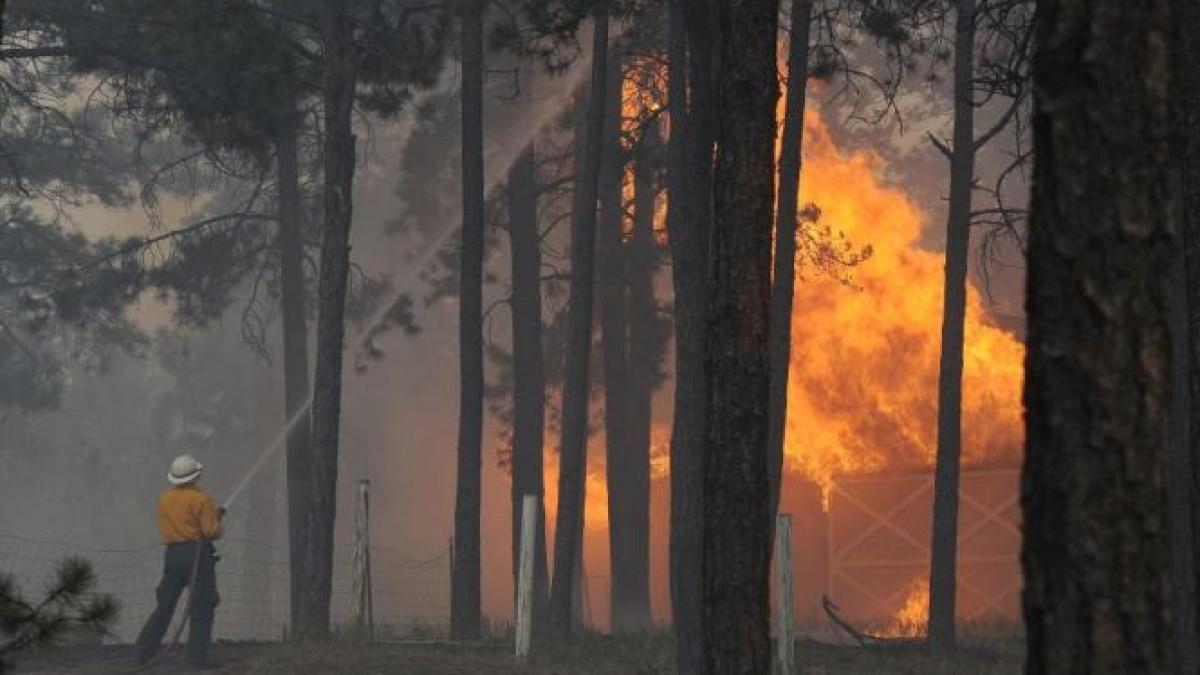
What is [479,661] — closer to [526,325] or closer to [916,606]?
[526,325]

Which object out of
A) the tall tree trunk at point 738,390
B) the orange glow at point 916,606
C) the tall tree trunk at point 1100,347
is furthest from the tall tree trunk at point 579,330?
the tall tree trunk at point 1100,347

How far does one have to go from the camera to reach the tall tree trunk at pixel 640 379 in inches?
1043

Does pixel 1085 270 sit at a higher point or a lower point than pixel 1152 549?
higher

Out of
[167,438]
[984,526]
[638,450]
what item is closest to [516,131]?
[638,450]

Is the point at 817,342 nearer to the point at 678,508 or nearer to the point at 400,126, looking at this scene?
the point at 678,508

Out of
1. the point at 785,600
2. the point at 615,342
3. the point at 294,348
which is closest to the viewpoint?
the point at 785,600

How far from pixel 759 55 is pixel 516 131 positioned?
18.0 metres

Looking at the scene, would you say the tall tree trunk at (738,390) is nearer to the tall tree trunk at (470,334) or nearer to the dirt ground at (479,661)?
the dirt ground at (479,661)

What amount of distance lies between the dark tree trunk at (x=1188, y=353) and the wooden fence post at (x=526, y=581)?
223 inches

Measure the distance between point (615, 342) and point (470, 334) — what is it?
20.3 feet

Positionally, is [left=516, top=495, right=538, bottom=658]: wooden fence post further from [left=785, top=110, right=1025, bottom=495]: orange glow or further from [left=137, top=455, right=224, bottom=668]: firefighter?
[left=785, top=110, right=1025, bottom=495]: orange glow

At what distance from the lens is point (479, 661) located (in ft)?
49.4

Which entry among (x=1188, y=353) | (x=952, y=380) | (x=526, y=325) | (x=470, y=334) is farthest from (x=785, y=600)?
(x=526, y=325)

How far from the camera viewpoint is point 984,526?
3084cm
